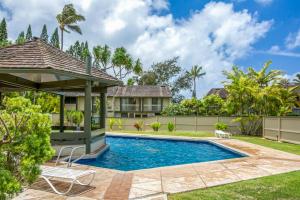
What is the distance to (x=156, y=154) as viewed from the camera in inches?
550

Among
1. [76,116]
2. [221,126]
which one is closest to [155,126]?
[221,126]

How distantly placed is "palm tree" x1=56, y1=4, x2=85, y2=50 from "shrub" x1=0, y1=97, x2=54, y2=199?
136 feet

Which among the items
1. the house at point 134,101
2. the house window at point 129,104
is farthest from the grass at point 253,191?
Result: the house window at point 129,104

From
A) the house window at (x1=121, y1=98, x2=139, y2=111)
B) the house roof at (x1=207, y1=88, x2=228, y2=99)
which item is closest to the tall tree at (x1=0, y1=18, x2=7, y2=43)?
the house window at (x1=121, y1=98, x2=139, y2=111)

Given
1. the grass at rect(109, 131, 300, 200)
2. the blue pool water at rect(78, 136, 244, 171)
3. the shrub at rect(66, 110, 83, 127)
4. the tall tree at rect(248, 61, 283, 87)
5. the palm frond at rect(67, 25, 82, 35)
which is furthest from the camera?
the palm frond at rect(67, 25, 82, 35)

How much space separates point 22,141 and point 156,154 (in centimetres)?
1064

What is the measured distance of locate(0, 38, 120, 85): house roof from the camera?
9.88 meters

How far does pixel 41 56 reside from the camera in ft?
35.1

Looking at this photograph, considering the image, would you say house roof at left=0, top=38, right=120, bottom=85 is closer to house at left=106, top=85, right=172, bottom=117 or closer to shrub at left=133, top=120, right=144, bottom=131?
shrub at left=133, top=120, right=144, bottom=131

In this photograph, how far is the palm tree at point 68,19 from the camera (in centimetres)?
4231

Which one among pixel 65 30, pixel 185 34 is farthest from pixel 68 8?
pixel 185 34

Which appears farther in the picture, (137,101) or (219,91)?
(219,91)

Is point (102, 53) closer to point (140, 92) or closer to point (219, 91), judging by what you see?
point (140, 92)

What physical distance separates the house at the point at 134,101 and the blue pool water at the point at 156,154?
969 inches
